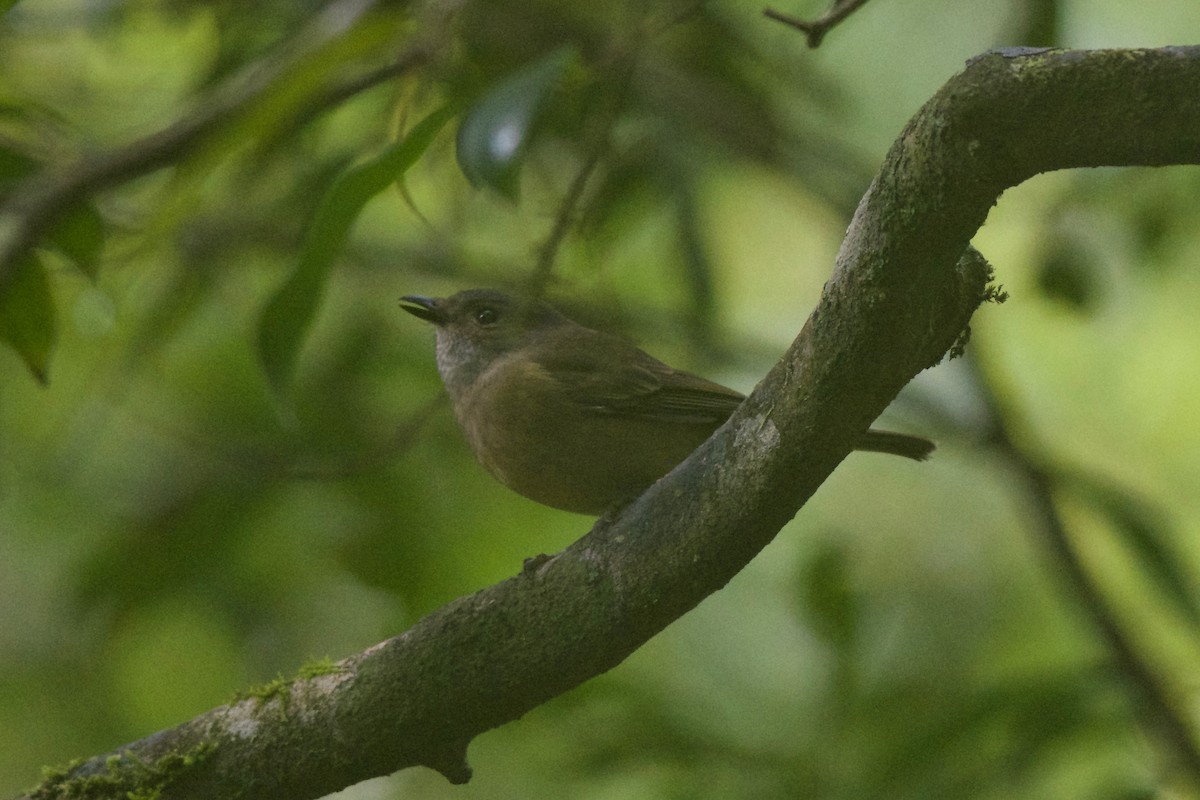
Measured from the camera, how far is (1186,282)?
7.52 metres

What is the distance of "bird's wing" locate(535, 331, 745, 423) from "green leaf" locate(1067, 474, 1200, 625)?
60.0 inches

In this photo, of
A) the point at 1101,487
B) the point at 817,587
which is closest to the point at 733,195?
the point at 1101,487

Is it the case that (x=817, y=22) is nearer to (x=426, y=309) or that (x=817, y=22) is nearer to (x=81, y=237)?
(x=81, y=237)

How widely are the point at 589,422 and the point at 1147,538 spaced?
1.97 meters

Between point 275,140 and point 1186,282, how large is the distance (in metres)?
5.63

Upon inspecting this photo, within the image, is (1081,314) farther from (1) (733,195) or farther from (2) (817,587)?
(1) (733,195)

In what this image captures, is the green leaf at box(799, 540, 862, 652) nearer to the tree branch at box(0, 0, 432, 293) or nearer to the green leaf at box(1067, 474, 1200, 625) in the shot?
the green leaf at box(1067, 474, 1200, 625)

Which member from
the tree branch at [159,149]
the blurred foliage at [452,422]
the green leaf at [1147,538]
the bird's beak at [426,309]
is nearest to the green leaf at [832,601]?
the blurred foliage at [452,422]

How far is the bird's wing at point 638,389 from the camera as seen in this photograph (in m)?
4.15

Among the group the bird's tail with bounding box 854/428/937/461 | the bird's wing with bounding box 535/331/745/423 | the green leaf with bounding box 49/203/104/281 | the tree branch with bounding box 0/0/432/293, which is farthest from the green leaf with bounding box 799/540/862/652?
the green leaf with bounding box 49/203/104/281

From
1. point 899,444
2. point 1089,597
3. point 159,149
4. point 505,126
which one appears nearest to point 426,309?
point 159,149

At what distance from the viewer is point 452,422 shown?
610cm

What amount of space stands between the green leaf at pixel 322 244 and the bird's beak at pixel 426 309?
1.70 m

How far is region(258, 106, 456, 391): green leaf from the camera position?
9.52 ft
